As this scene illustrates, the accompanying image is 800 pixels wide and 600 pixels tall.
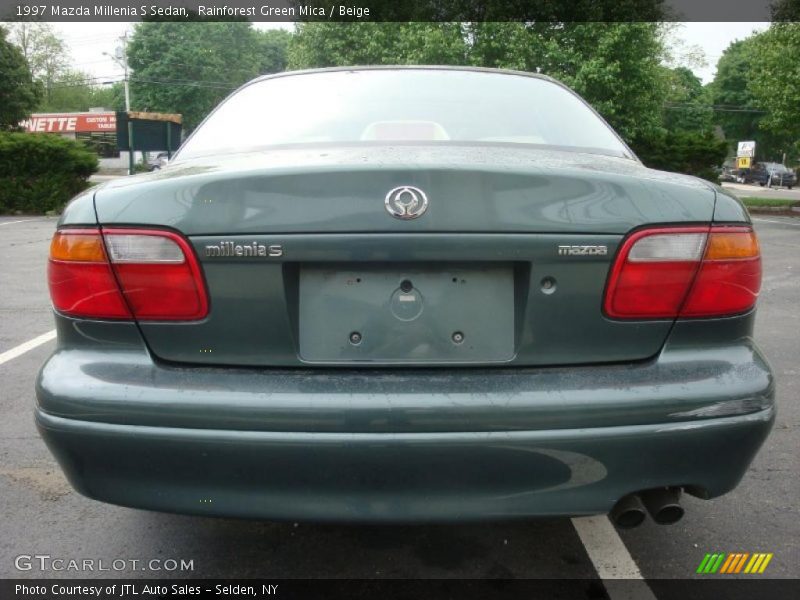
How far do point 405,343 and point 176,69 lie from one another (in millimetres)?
59804

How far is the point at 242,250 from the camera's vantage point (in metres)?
1.65

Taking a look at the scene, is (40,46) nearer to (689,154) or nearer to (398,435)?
(689,154)

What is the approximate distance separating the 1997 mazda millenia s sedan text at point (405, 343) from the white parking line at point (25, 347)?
11.0 feet

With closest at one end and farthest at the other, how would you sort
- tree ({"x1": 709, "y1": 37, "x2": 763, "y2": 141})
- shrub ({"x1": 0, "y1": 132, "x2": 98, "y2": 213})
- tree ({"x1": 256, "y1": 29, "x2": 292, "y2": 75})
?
shrub ({"x1": 0, "y1": 132, "x2": 98, "y2": 213}) → tree ({"x1": 709, "y1": 37, "x2": 763, "y2": 141}) → tree ({"x1": 256, "y1": 29, "x2": 292, "y2": 75})

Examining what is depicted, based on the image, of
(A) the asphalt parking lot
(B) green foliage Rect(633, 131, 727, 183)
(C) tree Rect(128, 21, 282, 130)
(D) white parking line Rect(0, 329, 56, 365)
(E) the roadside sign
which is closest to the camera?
(A) the asphalt parking lot

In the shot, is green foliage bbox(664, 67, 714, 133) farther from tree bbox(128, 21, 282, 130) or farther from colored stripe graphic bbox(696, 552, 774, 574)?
colored stripe graphic bbox(696, 552, 774, 574)

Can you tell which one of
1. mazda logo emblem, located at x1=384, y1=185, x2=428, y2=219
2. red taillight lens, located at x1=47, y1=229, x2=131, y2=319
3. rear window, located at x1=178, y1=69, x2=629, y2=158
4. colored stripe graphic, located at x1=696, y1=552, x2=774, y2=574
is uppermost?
rear window, located at x1=178, y1=69, x2=629, y2=158

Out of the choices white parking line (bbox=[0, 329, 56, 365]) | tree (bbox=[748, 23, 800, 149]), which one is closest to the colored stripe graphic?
white parking line (bbox=[0, 329, 56, 365])

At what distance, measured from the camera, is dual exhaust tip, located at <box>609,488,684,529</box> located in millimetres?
1749

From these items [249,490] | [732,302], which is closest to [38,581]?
[249,490]

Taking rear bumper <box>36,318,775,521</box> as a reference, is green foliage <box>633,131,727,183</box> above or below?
above

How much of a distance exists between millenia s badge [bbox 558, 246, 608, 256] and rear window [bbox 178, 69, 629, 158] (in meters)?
0.77

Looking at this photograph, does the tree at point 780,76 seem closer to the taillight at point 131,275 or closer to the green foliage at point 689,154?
the green foliage at point 689,154

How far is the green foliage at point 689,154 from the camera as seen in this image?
20781 millimetres
